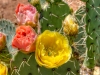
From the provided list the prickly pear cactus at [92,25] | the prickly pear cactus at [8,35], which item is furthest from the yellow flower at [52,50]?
the prickly pear cactus at [92,25]

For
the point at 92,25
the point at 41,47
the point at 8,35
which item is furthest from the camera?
the point at 92,25

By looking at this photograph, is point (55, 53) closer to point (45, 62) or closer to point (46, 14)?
point (45, 62)

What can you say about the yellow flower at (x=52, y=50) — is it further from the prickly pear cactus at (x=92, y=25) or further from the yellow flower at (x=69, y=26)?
the prickly pear cactus at (x=92, y=25)

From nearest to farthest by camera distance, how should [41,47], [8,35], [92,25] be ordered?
[41,47] → [8,35] → [92,25]

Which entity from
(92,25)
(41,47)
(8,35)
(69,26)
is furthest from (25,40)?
(92,25)

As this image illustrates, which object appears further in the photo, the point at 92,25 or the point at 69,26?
the point at 92,25

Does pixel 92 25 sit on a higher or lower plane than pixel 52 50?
lower

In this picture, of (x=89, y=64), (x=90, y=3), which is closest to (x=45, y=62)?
(x=90, y=3)

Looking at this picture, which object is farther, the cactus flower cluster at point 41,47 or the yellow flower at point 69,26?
the yellow flower at point 69,26

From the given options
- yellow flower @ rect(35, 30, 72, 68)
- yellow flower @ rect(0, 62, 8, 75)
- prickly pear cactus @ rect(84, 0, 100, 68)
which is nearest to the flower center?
yellow flower @ rect(35, 30, 72, 68)

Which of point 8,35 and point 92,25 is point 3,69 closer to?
point 8,35
